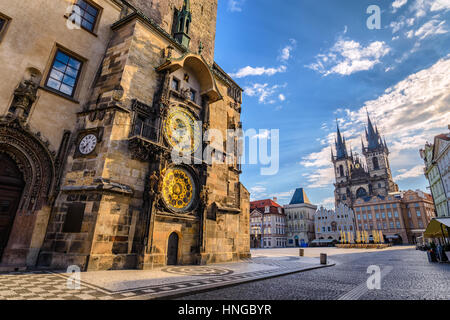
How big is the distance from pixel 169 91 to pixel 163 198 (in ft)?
21.9

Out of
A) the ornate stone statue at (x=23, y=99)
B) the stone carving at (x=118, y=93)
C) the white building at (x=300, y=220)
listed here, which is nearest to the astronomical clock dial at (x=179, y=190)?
the stone carving at (x=118, y=93)

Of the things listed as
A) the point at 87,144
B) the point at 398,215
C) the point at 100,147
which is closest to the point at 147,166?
the point at 100,147

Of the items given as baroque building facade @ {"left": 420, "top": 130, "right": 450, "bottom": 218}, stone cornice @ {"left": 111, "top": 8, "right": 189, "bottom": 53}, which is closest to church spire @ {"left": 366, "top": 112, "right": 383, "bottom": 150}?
baroque building facade @ {"left": 420, "top": 130, "right": 450, "bottom": 218}

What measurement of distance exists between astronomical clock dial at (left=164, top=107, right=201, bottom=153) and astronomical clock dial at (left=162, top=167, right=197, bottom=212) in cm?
153

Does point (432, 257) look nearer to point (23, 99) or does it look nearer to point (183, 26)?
point (183, 26)

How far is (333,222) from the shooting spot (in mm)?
78188

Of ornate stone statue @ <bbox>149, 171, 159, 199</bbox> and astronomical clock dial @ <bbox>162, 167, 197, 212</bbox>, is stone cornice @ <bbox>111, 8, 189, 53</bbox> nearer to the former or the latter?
astronomical clock dial @ <bbox>162, 167, 197, 212</bbox>

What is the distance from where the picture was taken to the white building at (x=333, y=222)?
76.0 metres

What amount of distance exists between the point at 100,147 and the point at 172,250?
651 cm

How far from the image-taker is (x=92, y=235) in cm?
935

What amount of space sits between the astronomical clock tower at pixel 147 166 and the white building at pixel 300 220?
66.3 meters

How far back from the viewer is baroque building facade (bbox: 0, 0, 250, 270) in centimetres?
966

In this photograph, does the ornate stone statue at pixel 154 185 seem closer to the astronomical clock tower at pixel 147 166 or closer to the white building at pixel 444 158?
the astronomical clock tower at pixel 147 166
